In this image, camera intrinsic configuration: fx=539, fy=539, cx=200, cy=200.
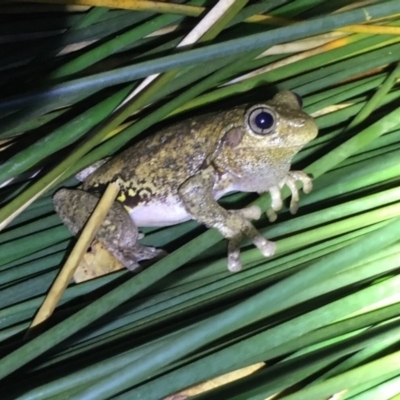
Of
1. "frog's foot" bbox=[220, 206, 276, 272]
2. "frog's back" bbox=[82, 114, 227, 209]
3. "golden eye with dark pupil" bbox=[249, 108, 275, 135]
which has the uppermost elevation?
"frog's back" bbox=[82, 114, 227, 209]

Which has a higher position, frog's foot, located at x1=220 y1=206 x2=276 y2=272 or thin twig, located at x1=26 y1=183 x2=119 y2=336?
thin twig, located at x1=26 y1=183 x2=119 y2=336

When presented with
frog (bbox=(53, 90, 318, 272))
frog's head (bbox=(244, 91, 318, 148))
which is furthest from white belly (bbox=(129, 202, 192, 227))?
frog's head (bbox=(244, 91, 318, 148))

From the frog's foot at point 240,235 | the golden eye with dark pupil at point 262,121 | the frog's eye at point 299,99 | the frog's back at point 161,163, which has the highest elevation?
the frog's back at point 161,163

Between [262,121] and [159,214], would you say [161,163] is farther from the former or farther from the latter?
[262,121]

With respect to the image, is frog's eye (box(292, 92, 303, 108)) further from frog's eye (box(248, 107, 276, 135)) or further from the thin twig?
the thin twig

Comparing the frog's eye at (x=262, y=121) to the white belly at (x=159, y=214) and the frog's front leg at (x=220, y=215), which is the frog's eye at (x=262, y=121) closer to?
the frog's front leg at (x=220, y=215)

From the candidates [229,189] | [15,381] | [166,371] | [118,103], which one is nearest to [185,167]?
[229,189]

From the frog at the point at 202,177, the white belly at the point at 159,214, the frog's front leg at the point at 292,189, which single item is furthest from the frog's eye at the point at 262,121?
the white belly at the point at 159,214

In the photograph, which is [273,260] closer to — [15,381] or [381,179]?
[381,179]
